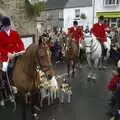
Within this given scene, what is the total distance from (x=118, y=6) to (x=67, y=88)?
2740 centimetres

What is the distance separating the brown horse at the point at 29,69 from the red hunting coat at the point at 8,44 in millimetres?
335

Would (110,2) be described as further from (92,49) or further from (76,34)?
(92,49)

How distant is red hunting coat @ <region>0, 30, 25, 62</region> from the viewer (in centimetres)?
766

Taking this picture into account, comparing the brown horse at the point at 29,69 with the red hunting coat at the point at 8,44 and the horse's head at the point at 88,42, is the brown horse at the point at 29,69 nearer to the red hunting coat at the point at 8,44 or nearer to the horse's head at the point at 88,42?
the red hunting coat at the point at 8,44

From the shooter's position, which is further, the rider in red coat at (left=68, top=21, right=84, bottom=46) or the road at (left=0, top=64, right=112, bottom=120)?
the rider in red coat at (left=68, top=21, right=84, bottom=46)

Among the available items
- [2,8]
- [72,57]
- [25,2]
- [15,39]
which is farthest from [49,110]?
[25,2]

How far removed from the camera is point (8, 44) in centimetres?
770

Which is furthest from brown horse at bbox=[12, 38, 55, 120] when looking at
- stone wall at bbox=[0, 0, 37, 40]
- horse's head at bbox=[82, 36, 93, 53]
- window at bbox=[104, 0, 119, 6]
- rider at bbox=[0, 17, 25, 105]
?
window at bbox=[104, 0, 119, 6]

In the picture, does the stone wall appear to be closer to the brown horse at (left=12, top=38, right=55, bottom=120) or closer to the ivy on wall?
the ivy on wall

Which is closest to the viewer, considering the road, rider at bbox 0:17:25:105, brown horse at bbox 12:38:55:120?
brown horse at bbox 12:38:55:120

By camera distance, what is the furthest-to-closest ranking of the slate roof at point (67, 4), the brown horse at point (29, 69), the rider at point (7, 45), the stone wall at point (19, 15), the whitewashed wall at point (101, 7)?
the slate roof at point (67, 4) → the whitewashed wall at point (101, 7) → the stone wall at point (19, 15) → the rider at point (7, 45) → the brown horse at point (29, 69)

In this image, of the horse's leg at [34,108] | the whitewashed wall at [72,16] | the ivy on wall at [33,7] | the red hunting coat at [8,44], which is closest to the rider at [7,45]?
the red hunting coat at [8,44]

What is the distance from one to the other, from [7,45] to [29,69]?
0.88 m

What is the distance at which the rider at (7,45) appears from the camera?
763cm
